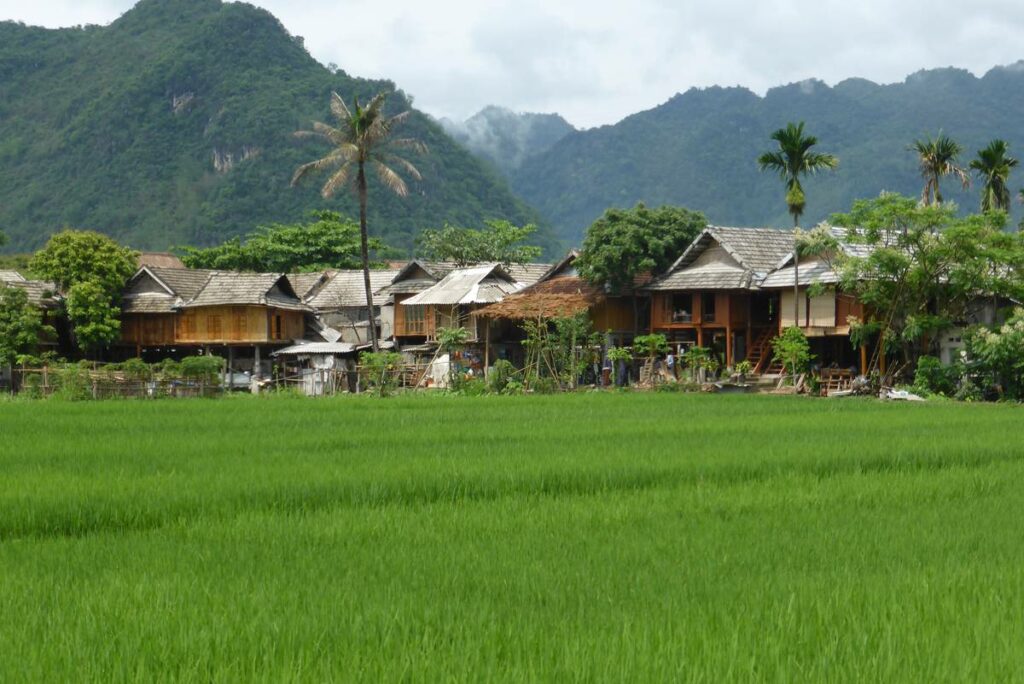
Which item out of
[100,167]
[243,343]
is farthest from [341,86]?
[243,343]

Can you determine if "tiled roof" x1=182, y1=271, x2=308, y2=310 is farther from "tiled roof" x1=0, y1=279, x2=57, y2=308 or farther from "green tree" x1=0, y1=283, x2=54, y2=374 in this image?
"green tree" x1=0, y1=283, x2=54, y2=374

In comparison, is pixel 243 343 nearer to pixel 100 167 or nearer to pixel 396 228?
pixel 396 228

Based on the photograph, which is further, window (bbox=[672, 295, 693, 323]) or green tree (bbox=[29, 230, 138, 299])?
green tree (bbox=[29, 230, 138, 299])

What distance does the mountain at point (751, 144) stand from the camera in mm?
116438

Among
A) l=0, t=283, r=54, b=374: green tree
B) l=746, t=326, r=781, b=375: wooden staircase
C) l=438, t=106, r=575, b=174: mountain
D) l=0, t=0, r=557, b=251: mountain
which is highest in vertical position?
l=438, t=106, r=575, b=174: mountain

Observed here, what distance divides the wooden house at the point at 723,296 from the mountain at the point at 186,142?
41.6 metres

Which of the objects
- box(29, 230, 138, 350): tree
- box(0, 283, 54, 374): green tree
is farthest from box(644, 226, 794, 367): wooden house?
box(0, 283, 54, 374): green tree

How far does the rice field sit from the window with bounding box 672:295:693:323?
21218 millimetres

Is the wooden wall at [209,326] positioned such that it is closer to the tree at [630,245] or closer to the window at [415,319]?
the window at [415,319]

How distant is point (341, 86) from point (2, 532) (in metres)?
89.9

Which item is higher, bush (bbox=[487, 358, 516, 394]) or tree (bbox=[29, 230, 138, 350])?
tree (bbox=[29, 230, 138, 350])

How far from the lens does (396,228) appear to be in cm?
7512

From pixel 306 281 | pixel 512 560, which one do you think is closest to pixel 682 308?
pixel 306 281

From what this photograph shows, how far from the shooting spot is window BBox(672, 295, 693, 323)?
3420 cm
